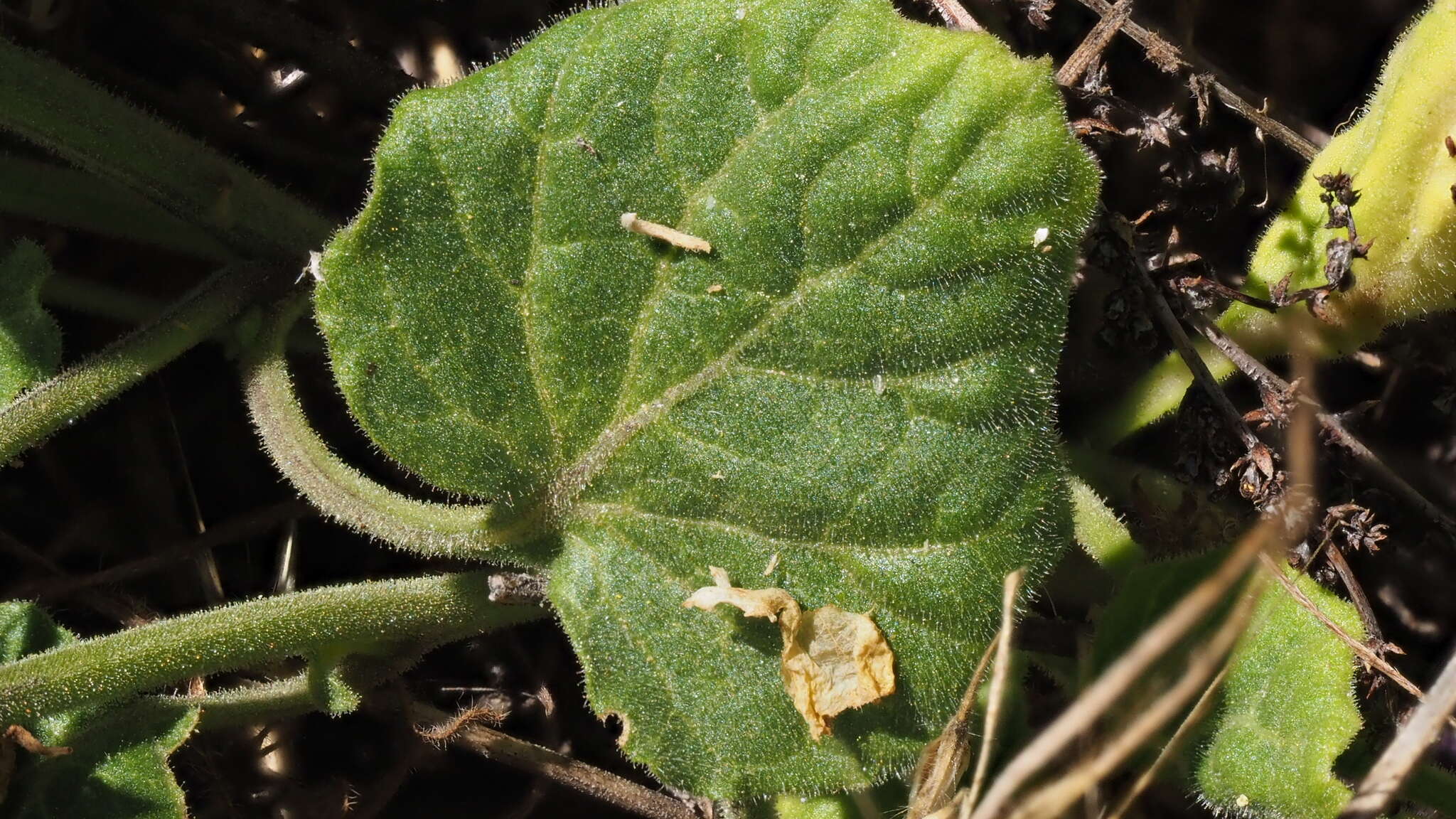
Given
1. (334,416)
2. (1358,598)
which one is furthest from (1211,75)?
(334,416)

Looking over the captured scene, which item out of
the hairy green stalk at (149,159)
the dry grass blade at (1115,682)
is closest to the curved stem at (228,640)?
the hairy green stalk at (149,159)

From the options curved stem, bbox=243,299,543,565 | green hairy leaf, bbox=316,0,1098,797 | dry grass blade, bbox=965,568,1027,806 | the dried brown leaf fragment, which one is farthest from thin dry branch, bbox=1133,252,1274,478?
curved stem, bbox=243,299,543,565

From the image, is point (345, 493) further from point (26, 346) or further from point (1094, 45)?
point (1094, 45)

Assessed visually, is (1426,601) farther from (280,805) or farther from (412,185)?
Result: (280,805)

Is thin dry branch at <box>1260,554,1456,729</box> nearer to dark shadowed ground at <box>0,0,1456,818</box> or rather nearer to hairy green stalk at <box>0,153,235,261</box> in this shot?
dark shadowed ground at <box>0,0,1456,818</box>

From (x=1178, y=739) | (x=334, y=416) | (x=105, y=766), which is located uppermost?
(x=1178, y=739)

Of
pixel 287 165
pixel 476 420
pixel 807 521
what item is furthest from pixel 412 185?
pixel 287 165
